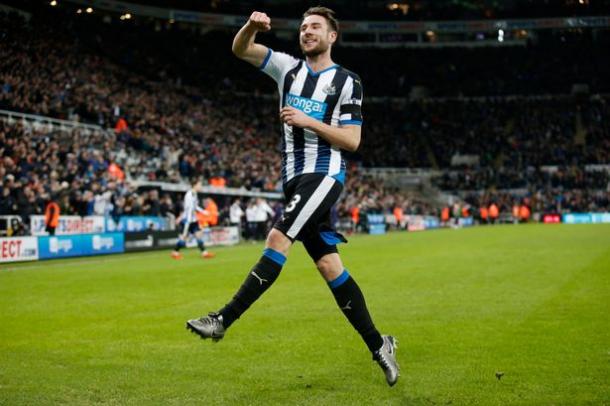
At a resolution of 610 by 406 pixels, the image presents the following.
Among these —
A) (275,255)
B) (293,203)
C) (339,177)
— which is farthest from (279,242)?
(339,177)

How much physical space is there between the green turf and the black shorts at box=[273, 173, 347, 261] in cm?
112

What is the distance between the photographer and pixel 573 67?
7100cm

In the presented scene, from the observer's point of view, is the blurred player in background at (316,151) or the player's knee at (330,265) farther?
the player's knee at (330,265)

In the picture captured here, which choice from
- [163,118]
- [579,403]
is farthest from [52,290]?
[163,118]

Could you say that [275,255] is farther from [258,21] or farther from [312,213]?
[258,21]

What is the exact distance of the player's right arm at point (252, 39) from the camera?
5629 millimetres

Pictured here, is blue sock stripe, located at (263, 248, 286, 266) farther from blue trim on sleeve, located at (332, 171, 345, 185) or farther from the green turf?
the green turf

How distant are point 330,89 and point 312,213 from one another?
1062mm

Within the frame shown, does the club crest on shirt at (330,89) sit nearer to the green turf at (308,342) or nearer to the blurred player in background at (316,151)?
the blurred player in background at (316,151)

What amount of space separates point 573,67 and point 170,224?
54018 mm

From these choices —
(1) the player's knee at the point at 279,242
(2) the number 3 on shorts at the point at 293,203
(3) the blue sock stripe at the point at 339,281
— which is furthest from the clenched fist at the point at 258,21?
(3) the blue sock stripe at the point at 339,281

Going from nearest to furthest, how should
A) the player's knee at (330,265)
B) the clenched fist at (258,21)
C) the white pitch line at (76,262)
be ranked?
the clenched fist at (258,21) < the player's knee at (330,265) < the white pitch line at (76,262)

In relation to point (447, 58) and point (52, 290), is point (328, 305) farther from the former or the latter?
point (447, 58)

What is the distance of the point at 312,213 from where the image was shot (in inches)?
223
